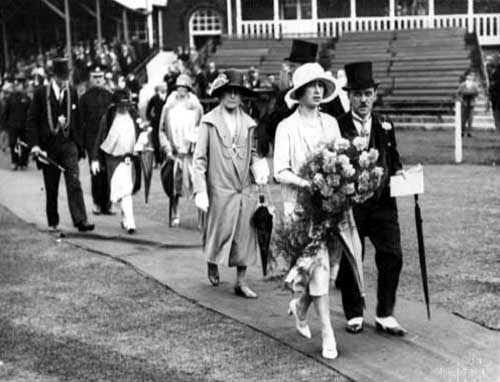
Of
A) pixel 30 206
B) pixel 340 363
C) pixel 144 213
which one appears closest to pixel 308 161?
pixel 340 363

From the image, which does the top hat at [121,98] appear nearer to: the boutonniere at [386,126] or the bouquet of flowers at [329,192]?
the boutonniere at [386,126]

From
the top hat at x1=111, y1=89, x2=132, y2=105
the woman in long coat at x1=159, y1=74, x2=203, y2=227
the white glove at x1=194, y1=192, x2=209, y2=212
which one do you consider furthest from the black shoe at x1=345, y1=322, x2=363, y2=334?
the top hat at x1=111, y1=89, x2=132, y2=105

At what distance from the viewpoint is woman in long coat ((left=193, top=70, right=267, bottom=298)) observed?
8.91m

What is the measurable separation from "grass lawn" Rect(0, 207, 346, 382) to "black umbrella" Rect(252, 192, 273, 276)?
0.71 meters

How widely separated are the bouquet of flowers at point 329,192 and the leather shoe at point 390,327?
2.45ft

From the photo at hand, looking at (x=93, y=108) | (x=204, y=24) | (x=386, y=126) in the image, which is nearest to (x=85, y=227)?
(x=93, y=108)

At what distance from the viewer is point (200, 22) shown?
43688 millimetres

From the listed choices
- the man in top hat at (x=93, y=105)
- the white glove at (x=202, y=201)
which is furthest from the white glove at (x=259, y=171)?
the man in top hat at (x=93, y=105)

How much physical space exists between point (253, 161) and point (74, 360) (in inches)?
107

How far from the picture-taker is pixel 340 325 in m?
7.80

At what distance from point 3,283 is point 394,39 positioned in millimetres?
29476

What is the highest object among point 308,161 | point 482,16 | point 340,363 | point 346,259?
point 482,16

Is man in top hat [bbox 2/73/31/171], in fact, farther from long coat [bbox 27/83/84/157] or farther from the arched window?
the arched window

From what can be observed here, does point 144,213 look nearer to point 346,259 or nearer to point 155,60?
point 346,259
